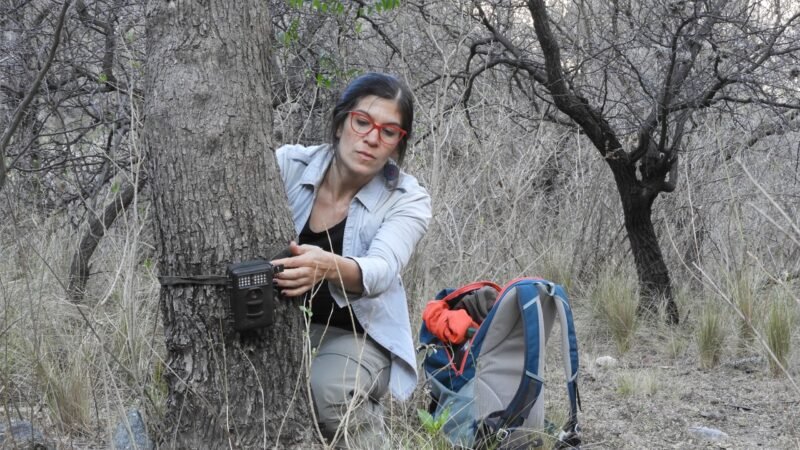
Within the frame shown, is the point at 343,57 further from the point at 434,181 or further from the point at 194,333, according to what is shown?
the point at 194,333

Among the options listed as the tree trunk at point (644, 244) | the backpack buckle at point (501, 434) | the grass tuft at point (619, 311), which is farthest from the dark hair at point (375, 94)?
the tree trunk at point (644, 244)

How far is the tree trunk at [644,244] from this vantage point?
5141mm

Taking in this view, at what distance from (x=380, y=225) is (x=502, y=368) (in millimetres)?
629

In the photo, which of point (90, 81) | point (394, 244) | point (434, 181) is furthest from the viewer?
point (90, 81)

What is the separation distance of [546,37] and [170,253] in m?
3.05

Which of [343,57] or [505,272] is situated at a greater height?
[343,57]

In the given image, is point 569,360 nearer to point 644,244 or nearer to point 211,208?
point 211,208

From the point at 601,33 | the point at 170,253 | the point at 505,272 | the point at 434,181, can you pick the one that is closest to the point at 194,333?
the point at 170,253

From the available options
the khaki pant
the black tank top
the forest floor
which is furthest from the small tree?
the khaki pant

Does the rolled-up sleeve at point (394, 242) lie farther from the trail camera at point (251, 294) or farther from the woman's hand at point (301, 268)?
the trail camera at point (251, 294)

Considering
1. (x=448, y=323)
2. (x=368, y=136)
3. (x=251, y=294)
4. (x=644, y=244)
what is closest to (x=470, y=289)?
(x=448, y=323)

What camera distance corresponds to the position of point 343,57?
17.2ft

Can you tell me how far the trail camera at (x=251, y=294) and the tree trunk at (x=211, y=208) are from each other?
0.28 ft

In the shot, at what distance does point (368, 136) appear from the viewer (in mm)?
2740
